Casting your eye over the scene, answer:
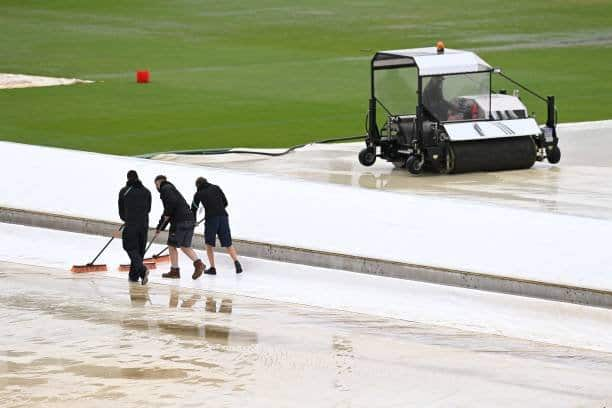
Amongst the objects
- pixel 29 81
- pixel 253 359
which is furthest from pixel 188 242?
pixel 29 81

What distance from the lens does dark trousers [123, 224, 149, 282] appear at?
774 inches

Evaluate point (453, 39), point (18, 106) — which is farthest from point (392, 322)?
point (453, 39)

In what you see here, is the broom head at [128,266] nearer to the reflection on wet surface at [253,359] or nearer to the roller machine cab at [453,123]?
the reflection on wet surface at [253,359]

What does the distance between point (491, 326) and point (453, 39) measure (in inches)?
1262

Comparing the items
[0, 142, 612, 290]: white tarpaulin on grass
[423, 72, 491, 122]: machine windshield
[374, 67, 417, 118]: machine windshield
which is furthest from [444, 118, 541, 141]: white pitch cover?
[0, 142, 612, 290]: white tarpaulin on grass

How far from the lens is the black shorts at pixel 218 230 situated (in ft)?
65.3

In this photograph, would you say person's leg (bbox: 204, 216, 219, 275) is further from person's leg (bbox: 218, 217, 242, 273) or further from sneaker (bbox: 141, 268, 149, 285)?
sneaker (bbox: 141, 268, 149, 285)

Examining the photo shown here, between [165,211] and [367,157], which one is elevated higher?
[367,157]

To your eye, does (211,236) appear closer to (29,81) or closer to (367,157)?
(367,157)

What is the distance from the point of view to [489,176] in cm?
2669

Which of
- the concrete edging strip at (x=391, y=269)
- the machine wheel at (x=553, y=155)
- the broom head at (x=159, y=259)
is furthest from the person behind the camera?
the machine wheel at (x=553, y=155)

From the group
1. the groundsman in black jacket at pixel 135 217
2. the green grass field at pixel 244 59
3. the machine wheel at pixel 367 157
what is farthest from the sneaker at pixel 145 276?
the green grass field at pixel 244 59

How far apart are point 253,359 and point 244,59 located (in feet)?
94.7

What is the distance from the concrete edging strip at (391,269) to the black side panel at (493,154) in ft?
21.8
